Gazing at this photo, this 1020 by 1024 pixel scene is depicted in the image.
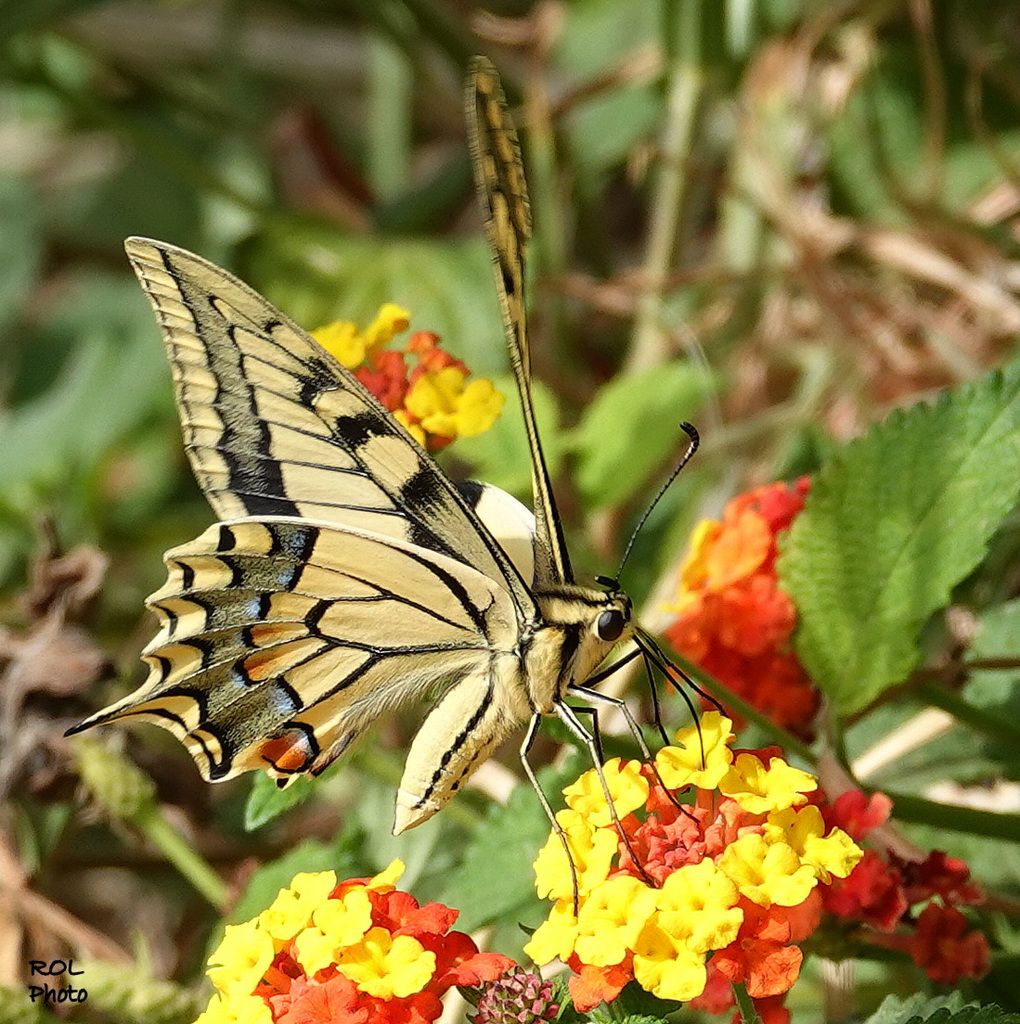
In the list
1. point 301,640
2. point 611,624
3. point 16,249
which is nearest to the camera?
point 611,624

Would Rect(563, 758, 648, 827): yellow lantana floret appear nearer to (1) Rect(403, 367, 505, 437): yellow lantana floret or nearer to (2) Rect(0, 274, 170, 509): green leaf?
(1) Rect(403, 367, 505, 437): yellow lantana floret

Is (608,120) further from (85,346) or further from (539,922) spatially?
(539,922)

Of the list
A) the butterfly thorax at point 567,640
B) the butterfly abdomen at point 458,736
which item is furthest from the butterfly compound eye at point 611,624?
the butterfly abdomen at point 458,736

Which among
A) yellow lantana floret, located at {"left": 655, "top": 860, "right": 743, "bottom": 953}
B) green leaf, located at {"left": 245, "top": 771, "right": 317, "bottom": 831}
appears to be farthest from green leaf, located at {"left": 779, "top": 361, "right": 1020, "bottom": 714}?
green leaf, located at {"left": 245, "top": 771, "right": 317, "bottom": 831}

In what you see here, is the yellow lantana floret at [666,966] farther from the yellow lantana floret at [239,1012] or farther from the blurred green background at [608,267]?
the blurred green background at [608,267]

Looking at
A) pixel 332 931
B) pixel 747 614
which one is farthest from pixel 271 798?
pixel 747 614

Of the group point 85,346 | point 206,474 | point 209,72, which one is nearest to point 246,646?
point 206,474

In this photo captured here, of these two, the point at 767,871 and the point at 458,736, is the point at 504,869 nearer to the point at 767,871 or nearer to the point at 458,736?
the point at 458,736
